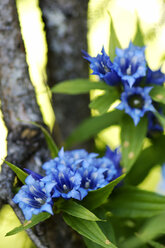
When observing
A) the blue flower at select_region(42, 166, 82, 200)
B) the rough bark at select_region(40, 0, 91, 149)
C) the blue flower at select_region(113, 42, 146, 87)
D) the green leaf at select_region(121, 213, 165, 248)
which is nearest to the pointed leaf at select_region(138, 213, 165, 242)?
the green leaf at select_region(121, 213, 165, 248)

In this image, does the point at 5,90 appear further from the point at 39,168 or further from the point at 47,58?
the point at 47,58

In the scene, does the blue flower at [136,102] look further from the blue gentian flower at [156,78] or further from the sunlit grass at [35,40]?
the sunlit grass at [35,40]

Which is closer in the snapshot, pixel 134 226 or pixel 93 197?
pixel 93 197

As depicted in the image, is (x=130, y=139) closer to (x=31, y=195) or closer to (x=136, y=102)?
(x=136, y=102)

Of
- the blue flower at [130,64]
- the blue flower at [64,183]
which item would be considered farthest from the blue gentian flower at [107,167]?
the blue flower at [130,64]

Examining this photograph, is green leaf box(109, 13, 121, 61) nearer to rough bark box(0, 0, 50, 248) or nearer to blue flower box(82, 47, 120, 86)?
blue flower box(82, 47, 120, 86)

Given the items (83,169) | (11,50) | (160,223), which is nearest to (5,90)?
(11,50)
